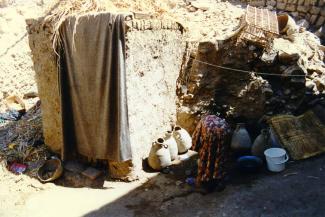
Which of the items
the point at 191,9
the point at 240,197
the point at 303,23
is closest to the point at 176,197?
the point at 240,197

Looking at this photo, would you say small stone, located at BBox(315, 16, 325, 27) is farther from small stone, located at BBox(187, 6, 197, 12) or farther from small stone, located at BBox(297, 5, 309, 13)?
small stone, located at BBox(187, 6, 197, 12)

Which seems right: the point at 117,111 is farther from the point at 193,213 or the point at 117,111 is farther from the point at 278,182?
the point at 278,182

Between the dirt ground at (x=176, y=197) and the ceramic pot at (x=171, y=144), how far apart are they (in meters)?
0.43

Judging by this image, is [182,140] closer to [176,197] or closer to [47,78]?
[176,197]

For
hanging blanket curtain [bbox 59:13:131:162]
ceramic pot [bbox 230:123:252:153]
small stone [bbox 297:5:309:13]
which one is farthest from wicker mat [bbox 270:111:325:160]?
small stone [bbox 297:5:309:13]

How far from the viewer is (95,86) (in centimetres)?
510

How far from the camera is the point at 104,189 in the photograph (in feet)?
17.2

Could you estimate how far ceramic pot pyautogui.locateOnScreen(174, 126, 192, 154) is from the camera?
5969 mm

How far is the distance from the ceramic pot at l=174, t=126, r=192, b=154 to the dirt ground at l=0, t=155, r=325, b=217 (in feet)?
2.15

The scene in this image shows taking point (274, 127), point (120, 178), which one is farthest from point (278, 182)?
point (120, 178)

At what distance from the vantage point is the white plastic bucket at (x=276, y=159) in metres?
5.30

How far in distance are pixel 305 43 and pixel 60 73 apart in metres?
6.02

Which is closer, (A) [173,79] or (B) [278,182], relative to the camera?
(B) [278,182]

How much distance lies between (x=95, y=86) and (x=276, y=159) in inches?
114
